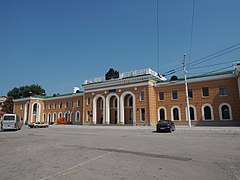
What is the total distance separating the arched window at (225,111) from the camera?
97.9 feet

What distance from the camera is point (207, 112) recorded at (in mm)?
32000

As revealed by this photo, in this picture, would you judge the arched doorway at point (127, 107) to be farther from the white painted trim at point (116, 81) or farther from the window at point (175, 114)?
the window at point (175, 114)

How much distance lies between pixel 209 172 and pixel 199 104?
29392 millimetres

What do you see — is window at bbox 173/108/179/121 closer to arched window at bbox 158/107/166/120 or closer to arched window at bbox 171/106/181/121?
arched window at bbox 171/106/181/121

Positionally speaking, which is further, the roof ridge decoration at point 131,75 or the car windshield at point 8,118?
the roof ridge decoration at point 131,75

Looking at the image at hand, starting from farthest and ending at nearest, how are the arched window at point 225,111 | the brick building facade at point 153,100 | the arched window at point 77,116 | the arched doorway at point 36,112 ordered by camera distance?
the arched doorway at point 36,112, the arched window at point 77,116, the brick building facade at point 153,100, the arched window at point 225,111

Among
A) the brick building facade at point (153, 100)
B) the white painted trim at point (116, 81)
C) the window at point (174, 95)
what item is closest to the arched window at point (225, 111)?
the brick building facade at point (153, 100)

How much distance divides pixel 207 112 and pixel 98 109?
24.0m

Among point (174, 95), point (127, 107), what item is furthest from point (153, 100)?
point (127, 107)

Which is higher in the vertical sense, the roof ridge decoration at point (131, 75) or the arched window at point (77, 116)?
the roof ridge decoration at point (131, 75)

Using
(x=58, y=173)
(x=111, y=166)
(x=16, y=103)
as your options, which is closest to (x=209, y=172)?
(x=111, y=166)

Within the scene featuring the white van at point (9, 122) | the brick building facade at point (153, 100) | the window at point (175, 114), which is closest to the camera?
the white van at point (9, 122)

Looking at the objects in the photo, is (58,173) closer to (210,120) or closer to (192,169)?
(192,169)

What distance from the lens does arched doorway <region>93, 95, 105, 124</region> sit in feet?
144
